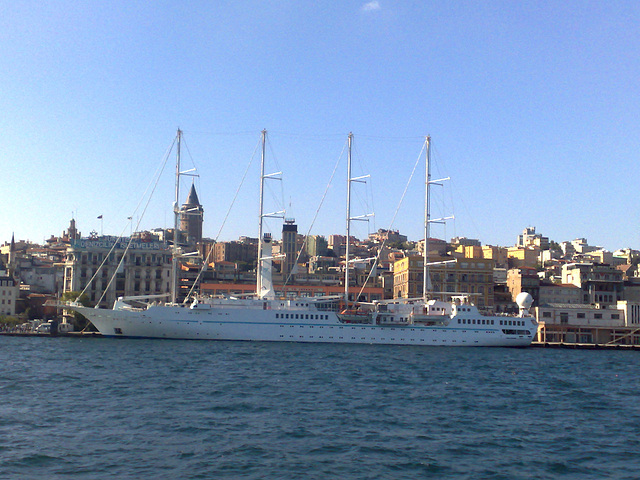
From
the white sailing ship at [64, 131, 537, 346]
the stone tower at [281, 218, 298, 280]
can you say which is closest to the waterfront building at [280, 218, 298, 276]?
the stone tower at [281, 218, 298, 280]

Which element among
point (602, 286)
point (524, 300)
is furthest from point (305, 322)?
point (602, 286)

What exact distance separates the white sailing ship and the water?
1450cm

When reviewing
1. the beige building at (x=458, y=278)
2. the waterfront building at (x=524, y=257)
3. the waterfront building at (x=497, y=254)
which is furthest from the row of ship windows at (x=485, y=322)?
the waterfront building at (x=524, y=257)

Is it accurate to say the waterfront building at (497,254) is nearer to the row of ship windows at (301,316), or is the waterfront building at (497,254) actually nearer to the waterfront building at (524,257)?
the waterfront building at (524,257)

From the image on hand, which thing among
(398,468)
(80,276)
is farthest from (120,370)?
(80,276)

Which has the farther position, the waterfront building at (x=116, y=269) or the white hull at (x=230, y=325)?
the waterfront building at (x=116, y=269)

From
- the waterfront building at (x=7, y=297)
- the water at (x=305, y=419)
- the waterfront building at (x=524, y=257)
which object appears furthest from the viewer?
the waterfront building at (x=524, y=257)

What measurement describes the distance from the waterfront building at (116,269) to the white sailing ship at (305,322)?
2091 cm

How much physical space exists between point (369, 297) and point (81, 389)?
5755 cm

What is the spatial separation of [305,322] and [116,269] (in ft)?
98.0

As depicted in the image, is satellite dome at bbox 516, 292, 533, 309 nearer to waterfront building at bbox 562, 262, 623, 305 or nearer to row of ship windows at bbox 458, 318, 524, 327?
row of ship windows at bbox 458, 318, 524, 327

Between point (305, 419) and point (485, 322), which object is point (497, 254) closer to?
point (485, 322)

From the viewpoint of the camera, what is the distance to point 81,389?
25484 mm

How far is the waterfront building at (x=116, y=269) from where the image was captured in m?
75.9
